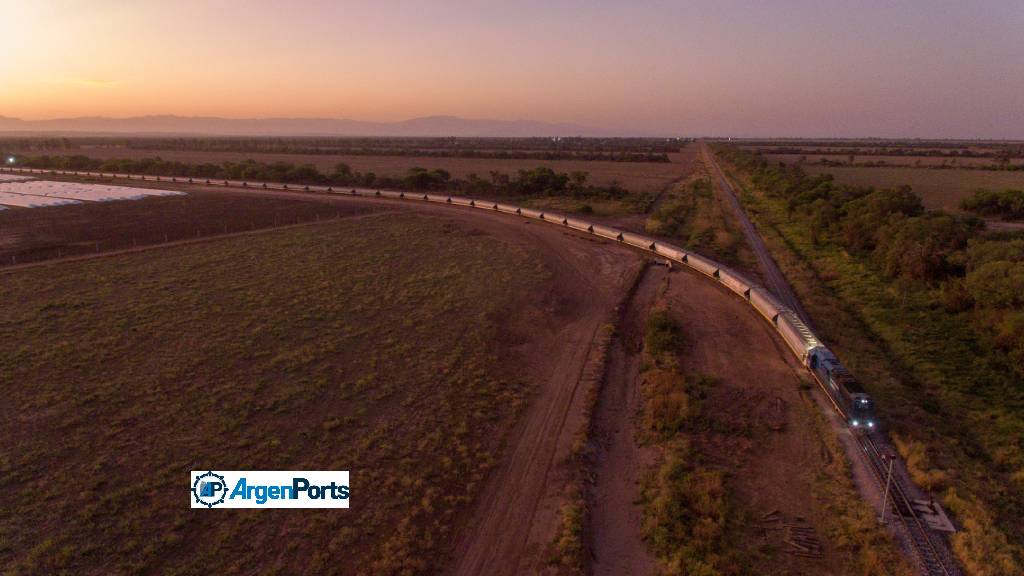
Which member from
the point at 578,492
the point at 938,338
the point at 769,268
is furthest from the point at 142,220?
the point at 938,338

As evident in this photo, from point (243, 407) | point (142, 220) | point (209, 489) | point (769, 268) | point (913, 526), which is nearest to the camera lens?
point (913, 526)

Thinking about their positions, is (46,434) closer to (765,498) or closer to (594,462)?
(594,462)

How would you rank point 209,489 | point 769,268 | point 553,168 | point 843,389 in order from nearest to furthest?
point 209,489 → point 843,389 → point 769,268 → point 553,168

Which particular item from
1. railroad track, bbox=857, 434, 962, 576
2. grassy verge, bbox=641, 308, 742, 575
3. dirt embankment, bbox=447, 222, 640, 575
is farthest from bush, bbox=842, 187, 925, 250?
railroad track, bbox=857, 434, 962, 576

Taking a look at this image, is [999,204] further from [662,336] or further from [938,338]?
[662,336]

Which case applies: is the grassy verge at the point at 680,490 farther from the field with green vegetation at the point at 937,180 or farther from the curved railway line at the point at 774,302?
the field with green vegetation at the point at 937,180

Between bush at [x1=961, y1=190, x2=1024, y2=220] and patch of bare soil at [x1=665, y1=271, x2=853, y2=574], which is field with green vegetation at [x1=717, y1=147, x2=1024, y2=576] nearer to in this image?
patch of bare soil at [x1=665, y1=271, x2=853, y2=574]
